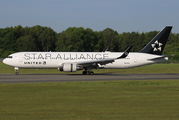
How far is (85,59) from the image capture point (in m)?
39.1

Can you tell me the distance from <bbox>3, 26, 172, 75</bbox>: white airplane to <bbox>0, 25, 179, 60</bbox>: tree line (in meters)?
73.6

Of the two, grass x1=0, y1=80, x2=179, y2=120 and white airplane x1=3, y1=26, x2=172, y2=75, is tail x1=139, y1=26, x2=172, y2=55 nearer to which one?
white airplane x1=3, y1=26, x2=172, y2=75

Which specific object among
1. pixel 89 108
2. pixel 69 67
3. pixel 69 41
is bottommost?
pixel 89 108

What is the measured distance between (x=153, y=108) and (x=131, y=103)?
1.57 meters

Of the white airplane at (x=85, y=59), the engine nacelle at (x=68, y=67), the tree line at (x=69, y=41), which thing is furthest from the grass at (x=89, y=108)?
the tree line at (x=69, y=41)

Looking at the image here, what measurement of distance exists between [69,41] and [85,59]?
8807cm

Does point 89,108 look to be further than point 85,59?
→ No

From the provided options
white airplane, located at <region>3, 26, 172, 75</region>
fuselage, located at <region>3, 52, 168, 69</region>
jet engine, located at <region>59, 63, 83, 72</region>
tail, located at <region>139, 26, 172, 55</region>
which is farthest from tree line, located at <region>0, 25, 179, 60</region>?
jet engine, located at <region>59, 63, 83, 72</region>

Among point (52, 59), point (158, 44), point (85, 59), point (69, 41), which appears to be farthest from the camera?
point (69, 41)

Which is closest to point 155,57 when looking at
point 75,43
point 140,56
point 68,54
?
point 140,56

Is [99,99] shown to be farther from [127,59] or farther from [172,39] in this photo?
[172,39]

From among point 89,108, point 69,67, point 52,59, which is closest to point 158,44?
point 69,67

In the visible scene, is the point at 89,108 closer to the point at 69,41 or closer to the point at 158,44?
the point at 158,44

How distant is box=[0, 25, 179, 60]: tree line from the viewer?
123500 mm
